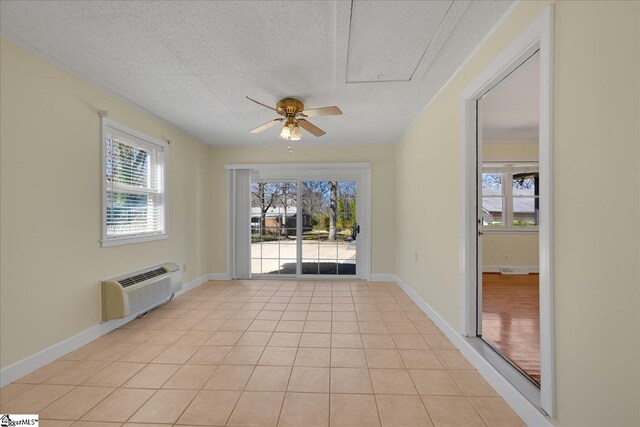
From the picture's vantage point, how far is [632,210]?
102cm

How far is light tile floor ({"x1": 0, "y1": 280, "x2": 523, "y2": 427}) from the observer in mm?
1653

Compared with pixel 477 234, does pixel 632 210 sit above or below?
above

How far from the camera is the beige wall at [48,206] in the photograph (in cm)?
197

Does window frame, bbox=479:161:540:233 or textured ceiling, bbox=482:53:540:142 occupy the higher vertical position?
textured ceiling, bbox=482:53:540:142

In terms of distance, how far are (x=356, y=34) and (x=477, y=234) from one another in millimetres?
1820

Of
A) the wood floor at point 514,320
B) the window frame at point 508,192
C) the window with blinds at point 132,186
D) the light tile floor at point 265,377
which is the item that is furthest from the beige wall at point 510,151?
the window with blinds at point 132,186

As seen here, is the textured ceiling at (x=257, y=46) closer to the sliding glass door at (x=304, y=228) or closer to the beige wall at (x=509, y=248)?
the sliding glass door at (x=304, y=228)

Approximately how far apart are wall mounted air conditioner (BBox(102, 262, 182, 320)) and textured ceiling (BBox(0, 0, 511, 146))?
1956 millimetres

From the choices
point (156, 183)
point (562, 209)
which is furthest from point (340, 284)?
point (562, 209)

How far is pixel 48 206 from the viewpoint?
7.31 feet

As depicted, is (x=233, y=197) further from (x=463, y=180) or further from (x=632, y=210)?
(x=632, y=210)

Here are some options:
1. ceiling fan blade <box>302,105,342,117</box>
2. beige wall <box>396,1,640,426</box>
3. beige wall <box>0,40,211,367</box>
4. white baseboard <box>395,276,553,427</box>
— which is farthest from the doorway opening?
beige wall <box>0,40,211,367</box>

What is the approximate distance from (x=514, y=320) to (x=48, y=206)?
449 centimetres

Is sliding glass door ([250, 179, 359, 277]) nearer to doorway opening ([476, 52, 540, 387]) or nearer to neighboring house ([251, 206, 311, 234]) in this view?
neighboring house ([251, 206, 311, 234])
